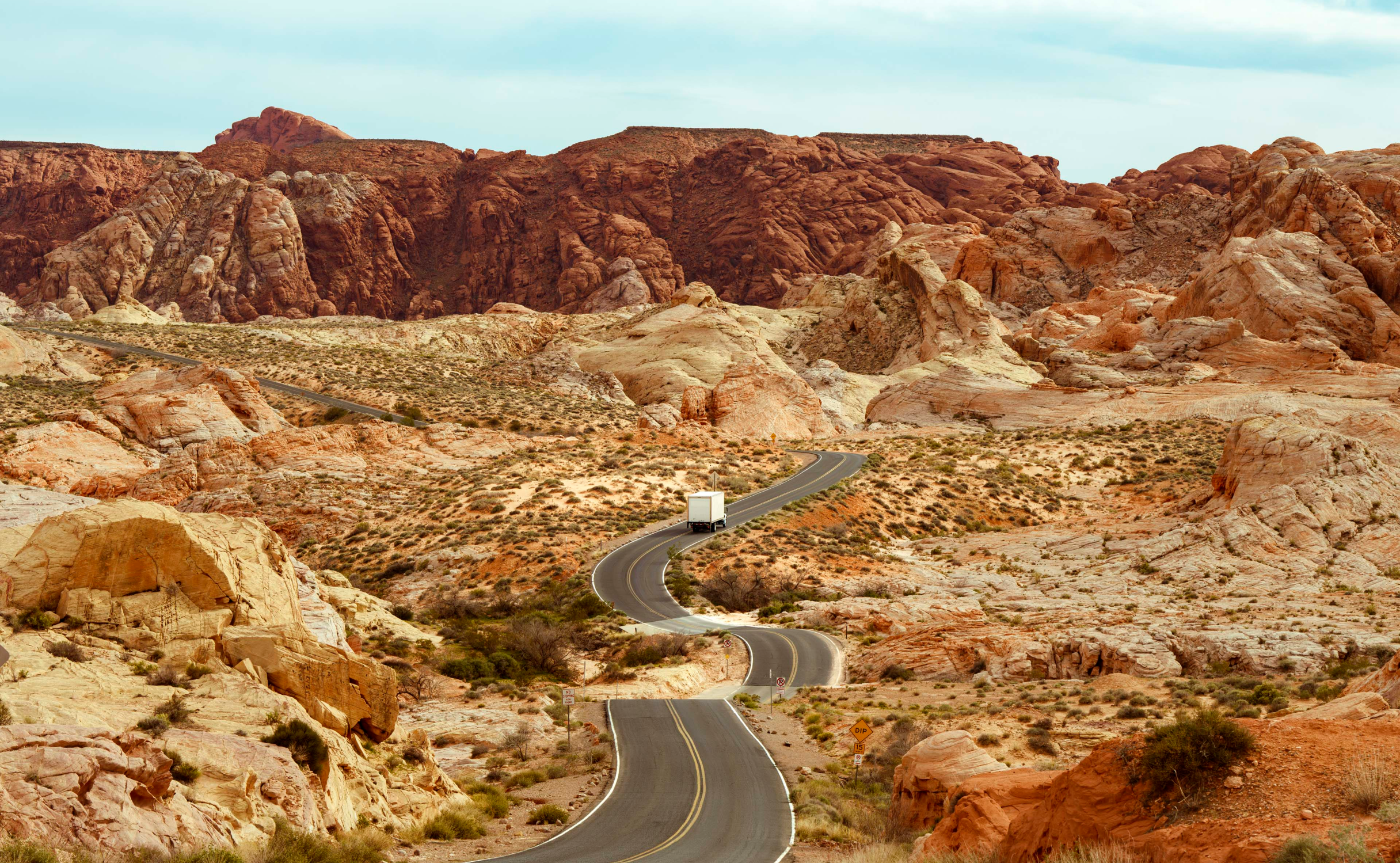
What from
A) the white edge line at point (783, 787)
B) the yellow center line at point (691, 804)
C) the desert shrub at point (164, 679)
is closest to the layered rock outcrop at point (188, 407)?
the white edge line at point (783, 787)

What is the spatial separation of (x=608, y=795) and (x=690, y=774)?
2.31 metres

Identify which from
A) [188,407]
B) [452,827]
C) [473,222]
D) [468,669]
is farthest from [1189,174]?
[452,827]

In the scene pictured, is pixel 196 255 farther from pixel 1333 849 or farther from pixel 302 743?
pixel 1333 849

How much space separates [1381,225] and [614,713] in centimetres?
10572

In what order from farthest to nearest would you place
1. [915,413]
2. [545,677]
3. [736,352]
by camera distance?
[736,352] < [915,413] < [545,677]

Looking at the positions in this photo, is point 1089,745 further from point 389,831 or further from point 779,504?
point 779,504

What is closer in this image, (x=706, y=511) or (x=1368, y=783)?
(x=1368, y=783)

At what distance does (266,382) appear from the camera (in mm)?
76375

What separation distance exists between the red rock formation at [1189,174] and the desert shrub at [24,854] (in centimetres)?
18531

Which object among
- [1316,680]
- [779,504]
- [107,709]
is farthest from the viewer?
[779,504]

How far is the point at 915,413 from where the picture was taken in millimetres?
86562

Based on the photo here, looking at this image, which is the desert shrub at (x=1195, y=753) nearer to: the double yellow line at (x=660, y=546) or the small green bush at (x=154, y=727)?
the small green bush at (x=154, y=727)

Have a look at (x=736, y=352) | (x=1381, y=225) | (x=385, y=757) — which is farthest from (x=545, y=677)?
(x=1381, y=225)

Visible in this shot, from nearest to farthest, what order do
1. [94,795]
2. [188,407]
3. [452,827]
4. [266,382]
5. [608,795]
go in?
1. [94,795]
2. [452,827]
3. [608,795]
4. [188,407]
5. [266,382]
